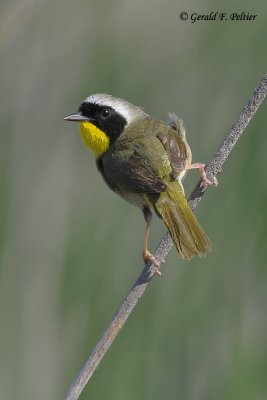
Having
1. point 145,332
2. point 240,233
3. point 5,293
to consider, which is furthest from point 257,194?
point 5,293

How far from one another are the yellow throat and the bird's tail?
0.54 metres

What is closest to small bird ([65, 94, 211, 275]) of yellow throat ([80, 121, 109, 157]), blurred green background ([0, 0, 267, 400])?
yellow throat ([80, 121, 109, 157])

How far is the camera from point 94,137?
3357 millimetres

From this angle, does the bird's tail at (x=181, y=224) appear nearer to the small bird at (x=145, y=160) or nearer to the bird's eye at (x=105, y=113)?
the small bird at (x=145, y=160)

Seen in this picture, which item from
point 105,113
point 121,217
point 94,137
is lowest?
point 121,217

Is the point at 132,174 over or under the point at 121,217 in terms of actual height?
over

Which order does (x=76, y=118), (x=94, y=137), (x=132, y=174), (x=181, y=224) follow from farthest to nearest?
(x=94, y=137)
(x=76, y=118)
(x=132, y=174)
(x=181, y=224)

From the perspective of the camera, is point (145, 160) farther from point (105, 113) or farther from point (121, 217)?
point (105, 113)

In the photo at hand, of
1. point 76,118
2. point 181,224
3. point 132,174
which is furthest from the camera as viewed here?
point 76,118

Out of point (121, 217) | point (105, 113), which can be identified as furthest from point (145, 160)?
point (105, 113)

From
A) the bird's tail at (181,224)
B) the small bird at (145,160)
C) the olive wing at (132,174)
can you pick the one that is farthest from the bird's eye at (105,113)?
the bird's tail at (181,224)

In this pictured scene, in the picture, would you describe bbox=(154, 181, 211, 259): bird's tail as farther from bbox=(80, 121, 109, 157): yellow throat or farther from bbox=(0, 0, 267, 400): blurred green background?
bbox=(80, 121, 109, 157): yellow throat

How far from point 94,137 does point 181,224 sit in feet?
2.76

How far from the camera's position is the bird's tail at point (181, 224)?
2.63 m
